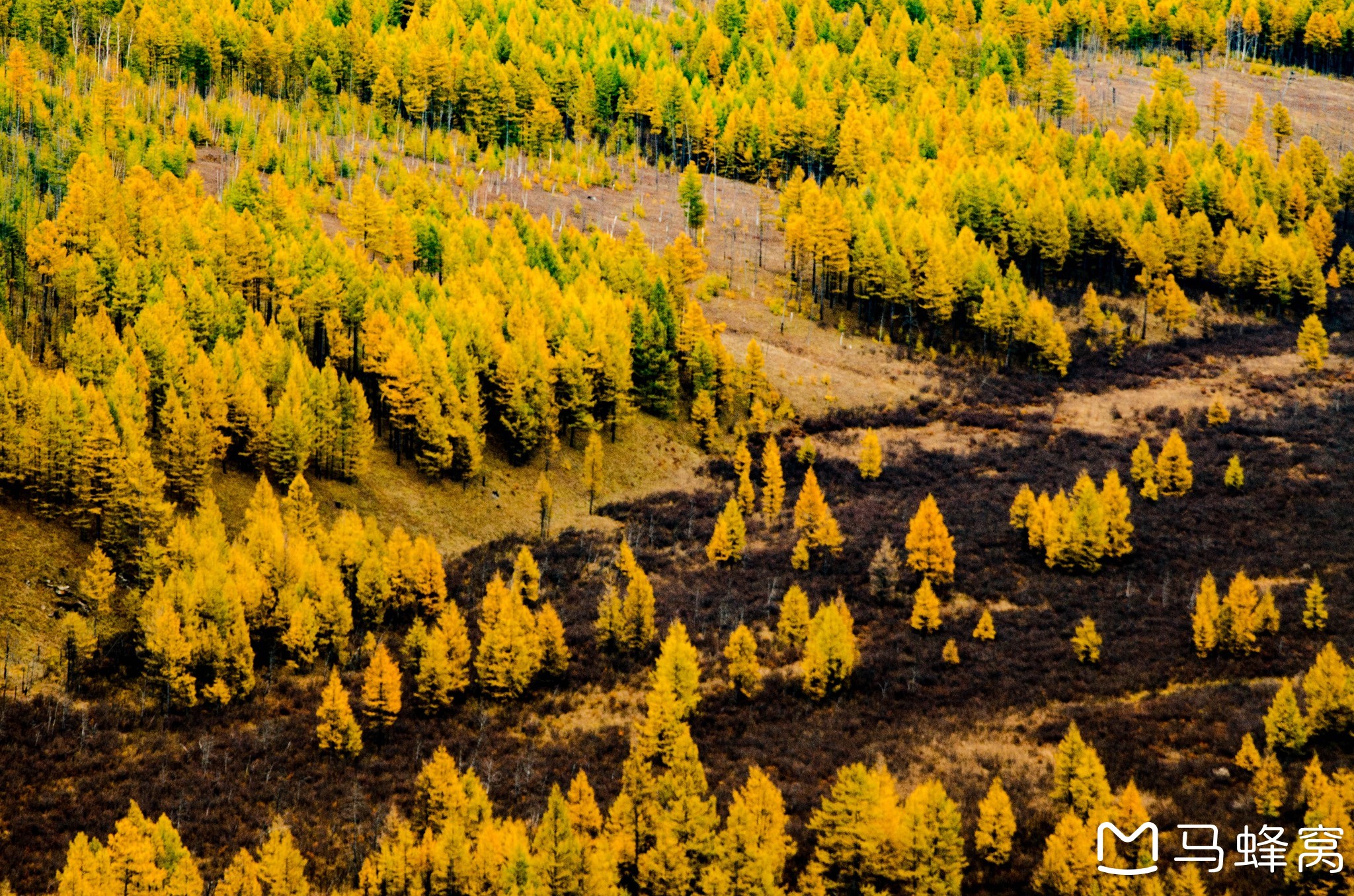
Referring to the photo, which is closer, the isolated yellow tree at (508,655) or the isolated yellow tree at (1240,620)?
the isolated yellow tree at (508,655)

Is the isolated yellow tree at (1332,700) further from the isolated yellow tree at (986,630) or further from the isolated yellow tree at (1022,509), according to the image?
the isolated yellow tree at (1022,509)

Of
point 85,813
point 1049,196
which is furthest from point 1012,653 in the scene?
point 1049,196

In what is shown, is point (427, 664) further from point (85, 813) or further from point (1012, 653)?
point (1012, 653)

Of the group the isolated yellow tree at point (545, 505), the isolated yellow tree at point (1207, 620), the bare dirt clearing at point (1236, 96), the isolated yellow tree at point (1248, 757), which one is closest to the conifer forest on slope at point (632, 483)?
the isolated yellow tree at point (545, 505)

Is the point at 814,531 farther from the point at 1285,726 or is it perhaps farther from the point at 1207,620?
the point at 1285,726

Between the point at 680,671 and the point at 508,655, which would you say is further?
the point at 508,655

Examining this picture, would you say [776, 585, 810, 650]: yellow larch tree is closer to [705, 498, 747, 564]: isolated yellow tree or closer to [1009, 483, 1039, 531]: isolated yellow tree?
[705, 498, 747, 564]: isolated yellow tree

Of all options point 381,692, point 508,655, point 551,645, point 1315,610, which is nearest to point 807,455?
point 551,645
